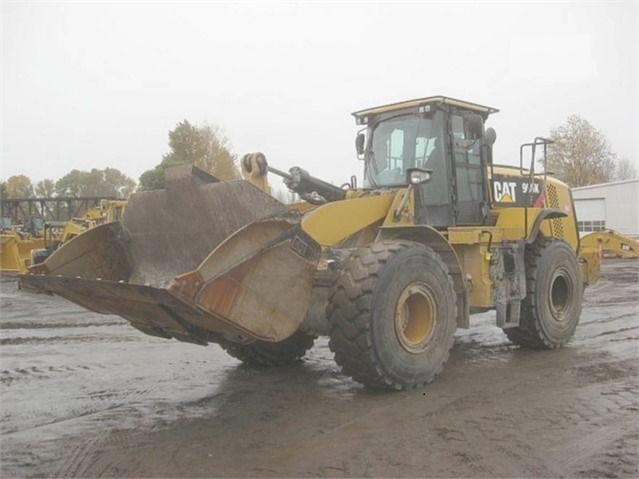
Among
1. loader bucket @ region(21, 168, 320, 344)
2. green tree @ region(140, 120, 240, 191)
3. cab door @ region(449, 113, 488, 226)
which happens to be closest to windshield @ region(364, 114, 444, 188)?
cab door @ region(449, 113, 488, 226)

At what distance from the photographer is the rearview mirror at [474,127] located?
6.89 metres

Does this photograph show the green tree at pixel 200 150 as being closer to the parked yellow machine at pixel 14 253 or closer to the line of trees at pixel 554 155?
the line of trees at pixel 554 155

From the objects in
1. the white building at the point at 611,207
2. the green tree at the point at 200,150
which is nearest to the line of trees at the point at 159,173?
the green tree at the point at 200,150

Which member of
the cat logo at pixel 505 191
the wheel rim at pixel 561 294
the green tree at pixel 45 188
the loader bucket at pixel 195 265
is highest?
the green tree at pixel 45 188

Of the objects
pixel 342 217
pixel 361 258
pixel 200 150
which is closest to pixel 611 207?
pixel 200 150

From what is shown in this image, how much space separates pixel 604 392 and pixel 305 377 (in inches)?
109

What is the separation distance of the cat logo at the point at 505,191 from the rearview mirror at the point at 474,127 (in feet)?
3.26

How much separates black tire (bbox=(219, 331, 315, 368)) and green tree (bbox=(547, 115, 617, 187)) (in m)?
41.1

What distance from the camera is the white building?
36.4m

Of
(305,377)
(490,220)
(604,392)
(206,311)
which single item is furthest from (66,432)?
(490,220)

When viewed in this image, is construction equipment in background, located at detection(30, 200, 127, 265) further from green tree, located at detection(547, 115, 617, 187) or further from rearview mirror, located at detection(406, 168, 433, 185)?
green tree, located at detection(547, 115, 617, 187)

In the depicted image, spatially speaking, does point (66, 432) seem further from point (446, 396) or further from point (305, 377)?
point (446, 396)

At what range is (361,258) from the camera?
17.6 feet

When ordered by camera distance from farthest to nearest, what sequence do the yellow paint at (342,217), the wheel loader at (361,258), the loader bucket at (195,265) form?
1. the yellow paint at (342,217)
2. the wheel loader at (361,258)
3. the loader bucket at (195,265)
